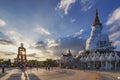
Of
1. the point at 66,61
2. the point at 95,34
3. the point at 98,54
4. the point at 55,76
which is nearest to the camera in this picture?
the point at 55,76

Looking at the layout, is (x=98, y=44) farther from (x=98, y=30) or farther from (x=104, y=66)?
(x=104, y=66)

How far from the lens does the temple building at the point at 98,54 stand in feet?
346

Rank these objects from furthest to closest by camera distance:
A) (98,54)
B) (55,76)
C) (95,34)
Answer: (95,34) < (98,54) < (55,76)

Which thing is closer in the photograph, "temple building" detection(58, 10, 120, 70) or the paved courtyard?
the paved courtyard

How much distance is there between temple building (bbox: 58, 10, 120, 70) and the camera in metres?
105

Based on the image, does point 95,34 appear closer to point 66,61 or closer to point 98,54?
point 66,61

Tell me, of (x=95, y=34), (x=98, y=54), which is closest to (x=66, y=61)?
(x=95, y=34)

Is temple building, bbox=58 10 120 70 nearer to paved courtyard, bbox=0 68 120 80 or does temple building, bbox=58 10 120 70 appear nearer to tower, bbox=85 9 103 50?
tower, bbox=85 9 103 50

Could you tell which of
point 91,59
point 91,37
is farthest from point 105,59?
point 91,37

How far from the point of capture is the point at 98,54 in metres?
116

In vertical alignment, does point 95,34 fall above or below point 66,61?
above

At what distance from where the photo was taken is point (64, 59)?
172 m

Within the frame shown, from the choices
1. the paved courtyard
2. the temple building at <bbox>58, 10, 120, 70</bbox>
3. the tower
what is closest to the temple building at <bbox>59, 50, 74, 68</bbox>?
the temple building at <bbox>58, 10, 120, 70</bbox>

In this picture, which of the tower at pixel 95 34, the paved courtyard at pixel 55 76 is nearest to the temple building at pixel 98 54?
the tower at pixel 95 34
